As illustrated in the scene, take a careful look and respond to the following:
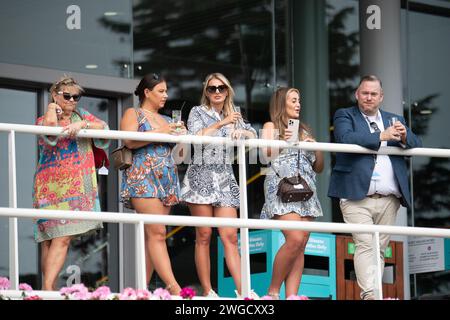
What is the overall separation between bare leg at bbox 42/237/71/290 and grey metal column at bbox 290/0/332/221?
6104 mm

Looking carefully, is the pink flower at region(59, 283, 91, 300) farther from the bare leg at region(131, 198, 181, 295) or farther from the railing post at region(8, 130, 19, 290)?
the bare leg at region(131, 198, 181, 295)

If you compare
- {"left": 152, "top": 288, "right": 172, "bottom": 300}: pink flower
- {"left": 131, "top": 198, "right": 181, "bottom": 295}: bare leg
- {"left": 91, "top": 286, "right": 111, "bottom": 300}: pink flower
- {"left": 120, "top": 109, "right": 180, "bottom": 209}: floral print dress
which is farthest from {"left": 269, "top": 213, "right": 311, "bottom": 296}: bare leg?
{"left": 91, "top": 286, "right": 111, "bottom": 300}: pink flower

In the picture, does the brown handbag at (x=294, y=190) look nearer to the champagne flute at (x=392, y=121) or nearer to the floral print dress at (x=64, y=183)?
the champagne flute at (x=392, y=121)

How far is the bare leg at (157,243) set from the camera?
11773 mm

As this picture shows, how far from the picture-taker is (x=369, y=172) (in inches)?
479

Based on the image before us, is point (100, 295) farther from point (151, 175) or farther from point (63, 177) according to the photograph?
point (151, 175)

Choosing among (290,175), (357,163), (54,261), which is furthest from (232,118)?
(54,261)

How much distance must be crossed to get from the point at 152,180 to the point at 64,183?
71 cm

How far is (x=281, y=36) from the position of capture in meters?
18.2

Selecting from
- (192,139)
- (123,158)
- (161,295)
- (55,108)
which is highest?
(55,108)

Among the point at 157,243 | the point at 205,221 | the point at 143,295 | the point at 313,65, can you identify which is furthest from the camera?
the point at 313,65

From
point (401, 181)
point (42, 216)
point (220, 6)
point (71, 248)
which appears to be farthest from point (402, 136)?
point (220, 6)

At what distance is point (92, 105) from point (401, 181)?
4739 mm

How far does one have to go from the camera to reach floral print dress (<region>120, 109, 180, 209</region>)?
472 inches
